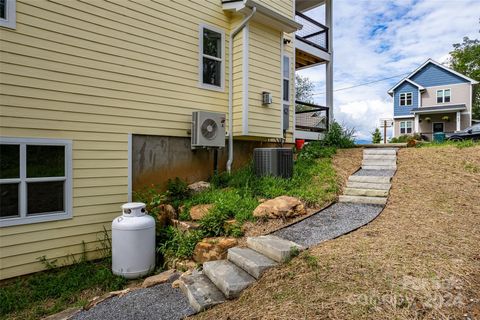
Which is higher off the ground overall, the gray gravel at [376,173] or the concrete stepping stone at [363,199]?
the gray gravel at [376,173]

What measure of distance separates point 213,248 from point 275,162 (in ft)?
9.04

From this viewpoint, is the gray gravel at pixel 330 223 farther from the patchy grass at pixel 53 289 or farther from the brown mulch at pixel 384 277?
the patchy grass at pixel 53 289

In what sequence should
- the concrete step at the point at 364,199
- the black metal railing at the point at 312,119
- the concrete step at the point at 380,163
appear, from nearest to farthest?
the concrete step at the point at 364,199
the concrete step at the point at 380,163
the black metal railing at the point at 312,119

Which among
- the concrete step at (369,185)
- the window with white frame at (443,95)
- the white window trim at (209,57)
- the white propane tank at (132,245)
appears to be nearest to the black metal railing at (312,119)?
the white window trim at (209,57)

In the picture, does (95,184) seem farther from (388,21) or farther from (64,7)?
(388,21)

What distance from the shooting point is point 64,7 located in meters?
4.48

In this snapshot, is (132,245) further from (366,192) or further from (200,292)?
(366,192)

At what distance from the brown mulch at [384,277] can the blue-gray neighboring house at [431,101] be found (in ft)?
71.6

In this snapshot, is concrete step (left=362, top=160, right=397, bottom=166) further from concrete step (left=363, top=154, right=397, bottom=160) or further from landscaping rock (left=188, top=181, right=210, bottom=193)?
landscaping rock (left=188, top=181, right=210, bottom=193)

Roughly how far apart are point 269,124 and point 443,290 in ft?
17.7

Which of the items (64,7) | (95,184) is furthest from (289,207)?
(64,7)

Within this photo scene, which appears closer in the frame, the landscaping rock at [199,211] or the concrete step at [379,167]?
the landscaping rock at [199,211]

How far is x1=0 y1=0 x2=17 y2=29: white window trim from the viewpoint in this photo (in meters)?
3.92

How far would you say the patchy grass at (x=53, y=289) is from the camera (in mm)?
3441
